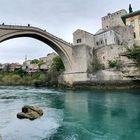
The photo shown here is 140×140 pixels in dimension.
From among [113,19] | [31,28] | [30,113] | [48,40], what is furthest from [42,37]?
[30,113]

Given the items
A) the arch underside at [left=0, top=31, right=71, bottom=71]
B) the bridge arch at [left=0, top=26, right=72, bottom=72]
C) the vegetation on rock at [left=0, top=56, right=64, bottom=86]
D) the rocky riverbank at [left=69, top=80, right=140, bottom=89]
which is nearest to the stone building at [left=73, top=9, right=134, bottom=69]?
the bridge arch at [left=0, top=26, right=72, bottom=72]

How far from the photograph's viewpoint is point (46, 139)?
10.7 meters

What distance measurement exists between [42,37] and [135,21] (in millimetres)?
16776

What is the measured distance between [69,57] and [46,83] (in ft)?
29.8

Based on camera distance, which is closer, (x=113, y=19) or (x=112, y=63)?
(x=112, y=63)

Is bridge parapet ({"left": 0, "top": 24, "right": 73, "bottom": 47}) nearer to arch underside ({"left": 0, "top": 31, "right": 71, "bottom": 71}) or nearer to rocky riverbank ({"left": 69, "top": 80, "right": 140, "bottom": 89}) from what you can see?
arch underside ({"left": 0, "top": 31, "right": 71, "bottom": 71})

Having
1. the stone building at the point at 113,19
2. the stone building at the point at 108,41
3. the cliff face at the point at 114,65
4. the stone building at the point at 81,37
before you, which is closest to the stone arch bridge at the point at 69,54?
the stone building at the point at 81,37

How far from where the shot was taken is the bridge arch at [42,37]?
32.1m

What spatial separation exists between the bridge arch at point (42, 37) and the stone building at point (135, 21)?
1144 centimetres

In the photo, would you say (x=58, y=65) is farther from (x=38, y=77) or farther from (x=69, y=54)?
(x=38, y=77)

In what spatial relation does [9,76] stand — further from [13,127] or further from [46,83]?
[13,127]

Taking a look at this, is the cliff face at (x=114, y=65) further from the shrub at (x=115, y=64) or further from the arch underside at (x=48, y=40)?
the arch underside at (x=48, y=40)

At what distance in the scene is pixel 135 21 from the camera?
42594mm

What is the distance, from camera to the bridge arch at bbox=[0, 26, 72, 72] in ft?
105
